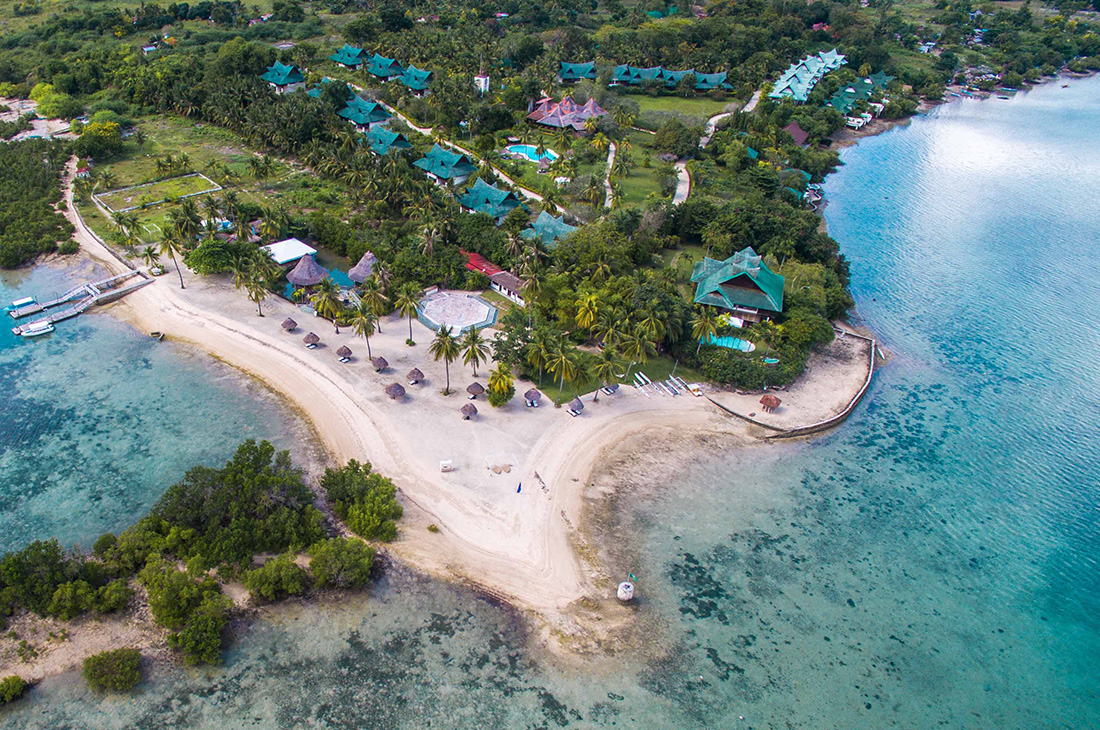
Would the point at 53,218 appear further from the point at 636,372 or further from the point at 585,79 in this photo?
the point at 585,79

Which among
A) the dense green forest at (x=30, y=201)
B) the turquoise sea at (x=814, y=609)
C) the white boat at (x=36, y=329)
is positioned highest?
the dense green forest at (x=30, y=201)

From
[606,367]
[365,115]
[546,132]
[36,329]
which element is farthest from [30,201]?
[606,367]

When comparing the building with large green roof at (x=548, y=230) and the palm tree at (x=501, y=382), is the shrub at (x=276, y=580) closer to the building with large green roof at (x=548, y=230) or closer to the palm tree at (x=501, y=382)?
the palm tree at (x=501, y=382)

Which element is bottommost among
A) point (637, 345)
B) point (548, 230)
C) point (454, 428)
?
point (454, 428)

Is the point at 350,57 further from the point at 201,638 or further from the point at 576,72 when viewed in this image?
the point at 201,638

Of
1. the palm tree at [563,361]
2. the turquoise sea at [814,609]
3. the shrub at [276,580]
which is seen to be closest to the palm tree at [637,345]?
the palm tree at [563,361]

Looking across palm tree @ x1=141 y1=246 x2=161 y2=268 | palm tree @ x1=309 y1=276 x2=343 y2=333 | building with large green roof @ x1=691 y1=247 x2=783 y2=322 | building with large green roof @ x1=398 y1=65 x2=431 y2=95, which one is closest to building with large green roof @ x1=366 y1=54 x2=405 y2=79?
building with large green roof @ x1=398 y1=65 x2=431 y2=95
